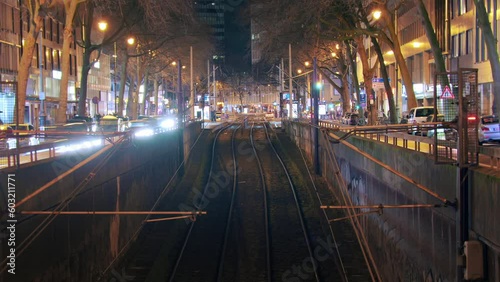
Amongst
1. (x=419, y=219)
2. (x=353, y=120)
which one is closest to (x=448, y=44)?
(x=353, y=120)

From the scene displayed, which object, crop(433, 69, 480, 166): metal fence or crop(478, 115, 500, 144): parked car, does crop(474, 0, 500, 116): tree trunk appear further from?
crop(433, 69, 480, 166): metal fence

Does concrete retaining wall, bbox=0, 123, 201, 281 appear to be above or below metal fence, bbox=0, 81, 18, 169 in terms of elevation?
below

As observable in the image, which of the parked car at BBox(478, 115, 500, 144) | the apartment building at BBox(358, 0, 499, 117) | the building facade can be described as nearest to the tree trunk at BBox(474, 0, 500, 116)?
the parked car at BBox(478, 115, 500, 144)

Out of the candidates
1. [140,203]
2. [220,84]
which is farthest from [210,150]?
[220,84]

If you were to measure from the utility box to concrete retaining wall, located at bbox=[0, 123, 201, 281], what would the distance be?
7.45 m

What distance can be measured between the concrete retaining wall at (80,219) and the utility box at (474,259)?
24.4 ft

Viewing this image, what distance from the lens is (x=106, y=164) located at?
17250mm

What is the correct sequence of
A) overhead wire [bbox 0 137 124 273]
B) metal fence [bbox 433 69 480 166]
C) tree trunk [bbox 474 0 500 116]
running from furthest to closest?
tree trunk [bbox 474 0 500 116] < metal fence [bbox 433 69 480 166] < overhead wire [bbox 0 137 124 273]

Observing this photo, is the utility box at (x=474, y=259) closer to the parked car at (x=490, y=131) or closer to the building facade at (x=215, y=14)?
the parked car at (x=490, y=131)

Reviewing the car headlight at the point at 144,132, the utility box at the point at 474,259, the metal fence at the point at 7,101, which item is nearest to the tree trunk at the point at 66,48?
the car headlight at the point at 144,132

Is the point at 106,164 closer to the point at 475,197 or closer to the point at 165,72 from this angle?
the point at 475,197

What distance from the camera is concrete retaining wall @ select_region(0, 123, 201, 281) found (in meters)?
11.4

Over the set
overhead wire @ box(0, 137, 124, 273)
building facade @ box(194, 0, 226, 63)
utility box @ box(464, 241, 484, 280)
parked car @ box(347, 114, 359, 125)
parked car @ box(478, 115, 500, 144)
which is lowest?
utility box @ box(464, 241, 484, 280)

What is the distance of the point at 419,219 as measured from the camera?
13289 mm
